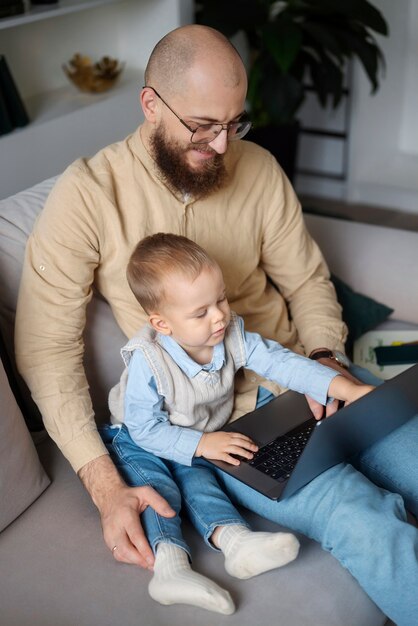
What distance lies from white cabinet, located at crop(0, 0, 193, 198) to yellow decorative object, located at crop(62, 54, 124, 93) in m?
0.03

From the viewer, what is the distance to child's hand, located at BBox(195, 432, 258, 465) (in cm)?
162

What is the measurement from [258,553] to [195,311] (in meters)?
0.43

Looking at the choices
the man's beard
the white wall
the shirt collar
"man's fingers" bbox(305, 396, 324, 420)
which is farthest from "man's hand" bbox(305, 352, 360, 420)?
the white wall

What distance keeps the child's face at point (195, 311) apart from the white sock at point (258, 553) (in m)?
0.37

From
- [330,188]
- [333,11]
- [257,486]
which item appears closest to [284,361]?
[257,486]

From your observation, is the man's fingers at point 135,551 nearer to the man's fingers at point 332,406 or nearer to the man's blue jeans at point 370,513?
the man's blue jeans at point 370,513

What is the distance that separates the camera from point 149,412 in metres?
1.65

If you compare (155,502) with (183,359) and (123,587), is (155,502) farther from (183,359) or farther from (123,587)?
(183,359)

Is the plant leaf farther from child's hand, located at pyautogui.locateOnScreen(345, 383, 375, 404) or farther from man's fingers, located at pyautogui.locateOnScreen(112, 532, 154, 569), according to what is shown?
man's fingers, located at pyautogui.locateOnScreen(112, 532, 154, 569)

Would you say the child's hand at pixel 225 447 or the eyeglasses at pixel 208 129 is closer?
the child's hand at pixel 225 447

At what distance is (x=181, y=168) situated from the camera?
1790 mm

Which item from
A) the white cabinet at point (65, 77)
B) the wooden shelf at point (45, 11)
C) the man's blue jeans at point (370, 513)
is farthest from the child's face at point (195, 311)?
the wooden shelf at point (45, 11)

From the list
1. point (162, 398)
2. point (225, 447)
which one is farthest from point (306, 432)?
point (162, 398)

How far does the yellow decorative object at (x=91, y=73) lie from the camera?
10.2 feet
